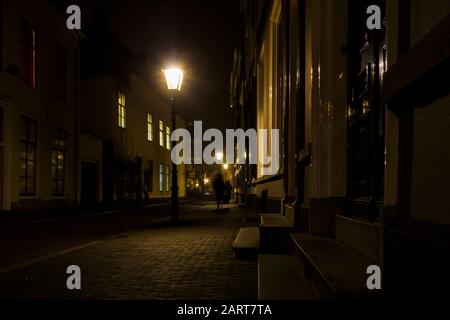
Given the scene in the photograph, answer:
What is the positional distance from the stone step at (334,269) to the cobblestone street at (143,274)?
87cm

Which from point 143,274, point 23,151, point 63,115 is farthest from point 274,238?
point 63,115

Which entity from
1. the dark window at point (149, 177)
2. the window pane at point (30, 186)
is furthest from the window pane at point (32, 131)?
the dark window at point (149, 177)

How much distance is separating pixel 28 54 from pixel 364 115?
56.2 feet

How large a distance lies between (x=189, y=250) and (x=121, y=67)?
27.7 meters

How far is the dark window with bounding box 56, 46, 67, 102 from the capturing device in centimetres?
2152

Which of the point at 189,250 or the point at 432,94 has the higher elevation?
the point at 432,94

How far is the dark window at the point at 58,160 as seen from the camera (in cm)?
2058

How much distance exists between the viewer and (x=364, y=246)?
3.52m

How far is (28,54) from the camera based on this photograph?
18.6 m

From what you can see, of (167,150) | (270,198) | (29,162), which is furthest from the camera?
(167,150)

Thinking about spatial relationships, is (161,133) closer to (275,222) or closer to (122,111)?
(122,111)

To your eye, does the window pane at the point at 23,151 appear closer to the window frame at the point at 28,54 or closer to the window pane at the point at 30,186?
the window pane at the point at 30,186

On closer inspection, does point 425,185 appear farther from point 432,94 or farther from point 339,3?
point 339,3

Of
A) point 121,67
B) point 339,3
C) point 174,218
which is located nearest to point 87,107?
point 121,67
